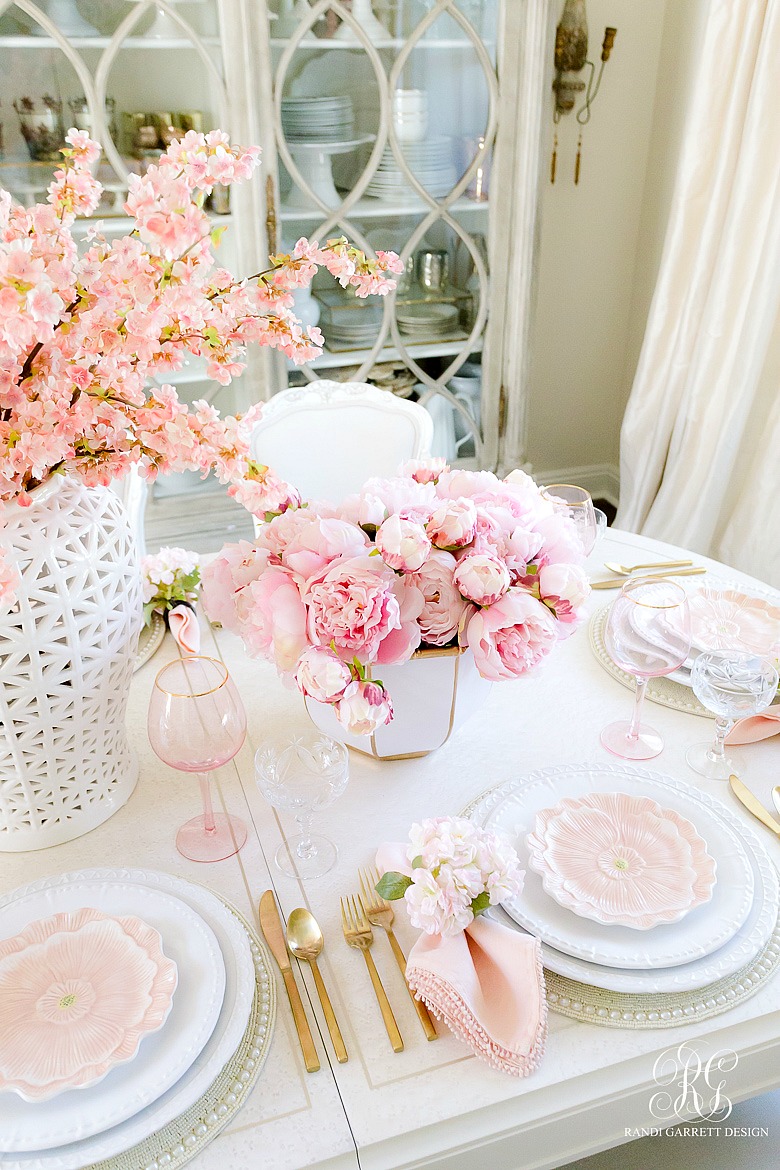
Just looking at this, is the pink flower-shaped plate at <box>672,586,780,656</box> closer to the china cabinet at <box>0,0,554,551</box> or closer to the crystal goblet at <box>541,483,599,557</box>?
the crystal goblet at <box>541,483,599,557</box>

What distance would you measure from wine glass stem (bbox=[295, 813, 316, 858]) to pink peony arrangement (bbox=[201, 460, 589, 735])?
13cm

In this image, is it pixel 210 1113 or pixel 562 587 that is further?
pixel 562 587

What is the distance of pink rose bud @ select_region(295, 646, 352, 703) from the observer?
30.9 inches

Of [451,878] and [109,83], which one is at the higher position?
[109,83]

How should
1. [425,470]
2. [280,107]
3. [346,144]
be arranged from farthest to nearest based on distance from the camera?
[346,144], [280,107], [425,470]

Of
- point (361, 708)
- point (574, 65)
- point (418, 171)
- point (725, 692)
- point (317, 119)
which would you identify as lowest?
point (725, 692)

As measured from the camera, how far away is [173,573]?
48.1 inches

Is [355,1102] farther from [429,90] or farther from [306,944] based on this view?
[429,90]

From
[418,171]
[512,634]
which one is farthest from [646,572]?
[418,171]

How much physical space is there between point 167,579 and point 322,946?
586 mm

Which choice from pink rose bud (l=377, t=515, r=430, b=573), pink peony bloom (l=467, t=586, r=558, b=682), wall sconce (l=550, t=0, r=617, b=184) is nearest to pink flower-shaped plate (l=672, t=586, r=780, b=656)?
pink peony bloom (l=467, t=586, r=558, b=682)

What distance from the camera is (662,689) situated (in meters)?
1.15

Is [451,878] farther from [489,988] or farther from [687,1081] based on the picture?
[687,1081]

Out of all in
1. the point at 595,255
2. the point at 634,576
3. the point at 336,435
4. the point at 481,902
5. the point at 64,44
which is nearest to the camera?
the point at 481,902
